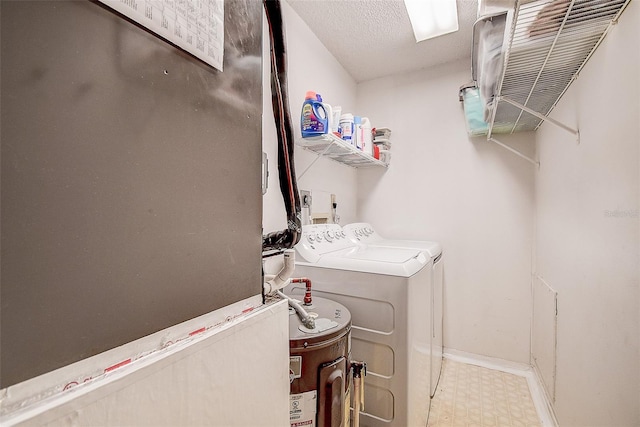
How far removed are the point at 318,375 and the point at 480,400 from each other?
173 cm

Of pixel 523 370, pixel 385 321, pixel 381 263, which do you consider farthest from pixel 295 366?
pixel 523 370

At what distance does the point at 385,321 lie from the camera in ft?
4.81

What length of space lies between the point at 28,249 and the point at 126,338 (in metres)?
0.18

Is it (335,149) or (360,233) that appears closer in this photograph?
(335,149)

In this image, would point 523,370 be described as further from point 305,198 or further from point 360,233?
point 305,198

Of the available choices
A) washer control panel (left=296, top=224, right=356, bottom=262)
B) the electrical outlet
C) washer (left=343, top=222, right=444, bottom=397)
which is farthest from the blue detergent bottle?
washer (left=343, top=222, right=444, bottom=397)

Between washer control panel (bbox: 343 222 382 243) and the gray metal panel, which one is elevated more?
the gray metal panel

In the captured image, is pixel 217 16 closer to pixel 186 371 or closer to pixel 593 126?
pixel 186 371

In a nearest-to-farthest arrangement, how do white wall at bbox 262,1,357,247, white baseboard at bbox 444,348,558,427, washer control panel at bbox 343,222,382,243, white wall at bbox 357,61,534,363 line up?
white wall at bbox 262,1,357,247 → white baseboard at bbox 444,348,558,427 → washer control panel at bbox 343,222,382,243 → white wall at bbox 357,61,534,363

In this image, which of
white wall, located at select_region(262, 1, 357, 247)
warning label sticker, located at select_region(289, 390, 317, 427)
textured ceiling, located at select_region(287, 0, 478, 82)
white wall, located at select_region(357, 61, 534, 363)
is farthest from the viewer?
white wall, located at select_region(357, 61, 534, 363)

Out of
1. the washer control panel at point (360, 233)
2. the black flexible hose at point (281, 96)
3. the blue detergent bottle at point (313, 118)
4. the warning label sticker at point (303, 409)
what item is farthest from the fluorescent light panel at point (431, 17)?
the warning label sticker at point (303, 409)

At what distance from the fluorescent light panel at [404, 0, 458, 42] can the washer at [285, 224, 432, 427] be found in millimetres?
1727

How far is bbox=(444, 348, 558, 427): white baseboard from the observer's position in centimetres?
184

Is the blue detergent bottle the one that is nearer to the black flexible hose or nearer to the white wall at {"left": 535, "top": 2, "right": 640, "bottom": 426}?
the black flexible hose
